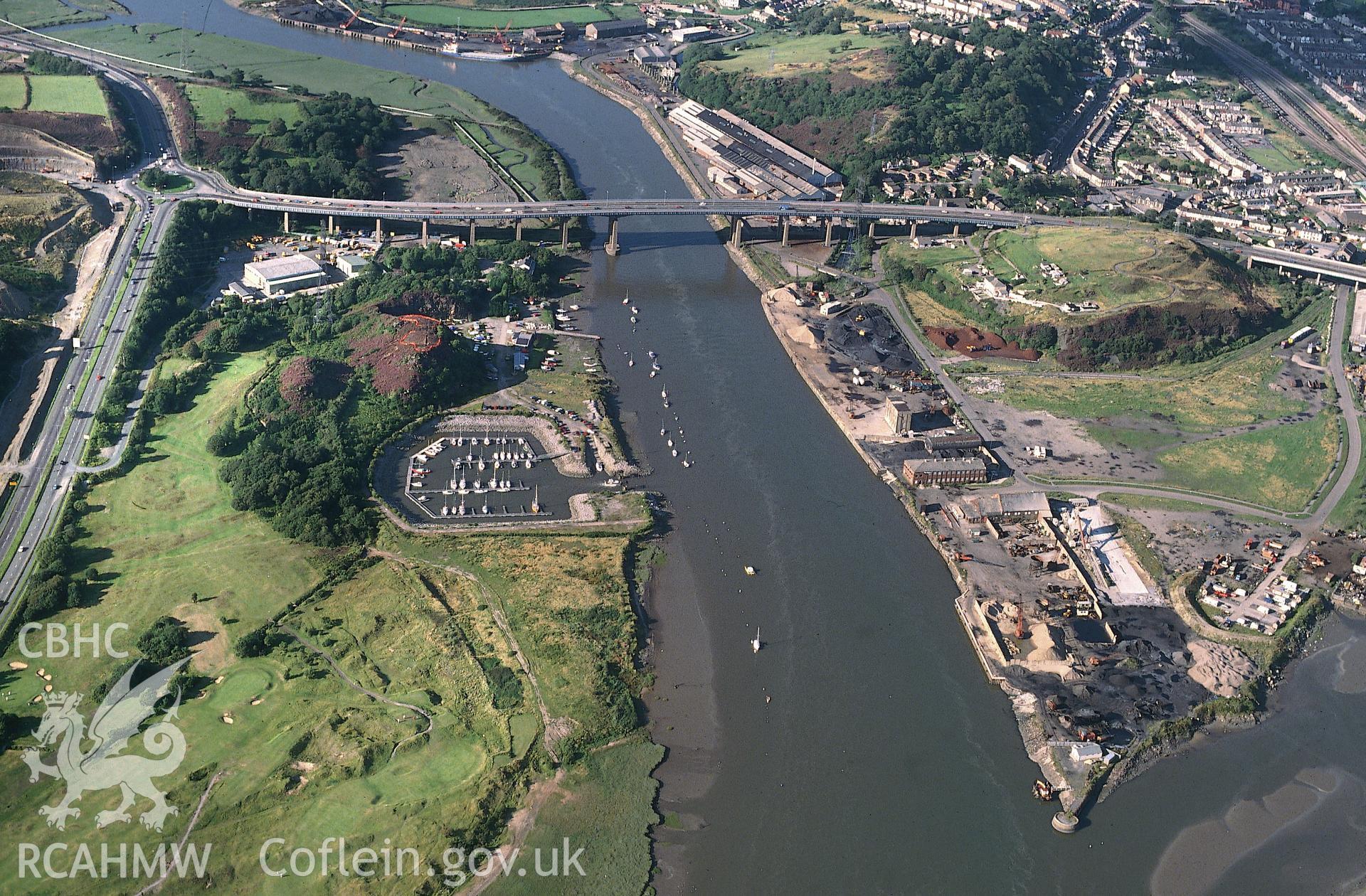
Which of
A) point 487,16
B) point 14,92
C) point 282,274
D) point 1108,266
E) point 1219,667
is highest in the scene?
point 1108,266

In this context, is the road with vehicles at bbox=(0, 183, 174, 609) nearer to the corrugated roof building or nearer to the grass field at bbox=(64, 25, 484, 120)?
the corrugated roof building

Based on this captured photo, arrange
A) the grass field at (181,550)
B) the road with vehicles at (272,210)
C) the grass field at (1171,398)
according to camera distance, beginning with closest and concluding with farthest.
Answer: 1. the grass field at (181,550)
2. the road with vehicles at (272,210)
3. the grass field at (1171,398)

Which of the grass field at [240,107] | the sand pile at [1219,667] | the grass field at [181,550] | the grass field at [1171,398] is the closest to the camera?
the sand pile at [1219,667]

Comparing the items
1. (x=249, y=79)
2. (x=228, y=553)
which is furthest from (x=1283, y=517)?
(x=249, y=79)

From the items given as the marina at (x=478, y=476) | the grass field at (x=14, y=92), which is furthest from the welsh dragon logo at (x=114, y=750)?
the grass field at (x=14, y=92)

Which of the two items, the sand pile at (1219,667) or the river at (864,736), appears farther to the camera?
the sand pile at (1219,667)

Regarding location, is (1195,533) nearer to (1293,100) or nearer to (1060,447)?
(1060,447)

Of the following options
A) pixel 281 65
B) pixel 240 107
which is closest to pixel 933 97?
pixel 240 107

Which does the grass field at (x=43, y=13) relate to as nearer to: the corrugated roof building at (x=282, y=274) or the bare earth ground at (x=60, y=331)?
the bare earth ground at (x=60, y=331)
